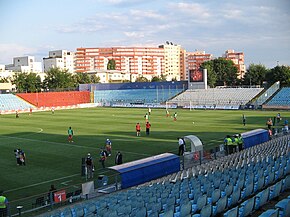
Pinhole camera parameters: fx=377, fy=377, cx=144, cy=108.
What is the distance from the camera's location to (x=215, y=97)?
3322 inches

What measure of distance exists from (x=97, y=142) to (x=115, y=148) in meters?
3.67

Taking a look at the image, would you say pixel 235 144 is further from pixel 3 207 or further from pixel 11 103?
pixel 11 103

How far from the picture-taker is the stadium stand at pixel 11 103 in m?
83.7

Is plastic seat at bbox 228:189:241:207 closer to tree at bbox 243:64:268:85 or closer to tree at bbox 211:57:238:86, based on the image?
tree at bbox 243:64:268:85

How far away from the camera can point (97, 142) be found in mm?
34938

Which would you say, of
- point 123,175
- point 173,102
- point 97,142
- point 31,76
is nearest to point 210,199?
point 123,175

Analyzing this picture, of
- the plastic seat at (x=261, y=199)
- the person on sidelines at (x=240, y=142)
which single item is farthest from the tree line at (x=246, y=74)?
the plastic seat at (x=261, y=199)

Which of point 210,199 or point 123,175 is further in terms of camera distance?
point 123,175

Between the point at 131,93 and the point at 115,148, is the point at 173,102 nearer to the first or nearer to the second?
the point at 131,93

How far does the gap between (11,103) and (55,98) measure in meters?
13.1

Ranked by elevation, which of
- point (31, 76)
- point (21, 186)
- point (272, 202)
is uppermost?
point (31, 76)

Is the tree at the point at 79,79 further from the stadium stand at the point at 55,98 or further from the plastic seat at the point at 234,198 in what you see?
the plastic seat at the point at 234,198

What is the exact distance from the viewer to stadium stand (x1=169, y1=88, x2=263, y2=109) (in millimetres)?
79688

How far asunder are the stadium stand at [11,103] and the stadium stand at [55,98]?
2298 millimetres
